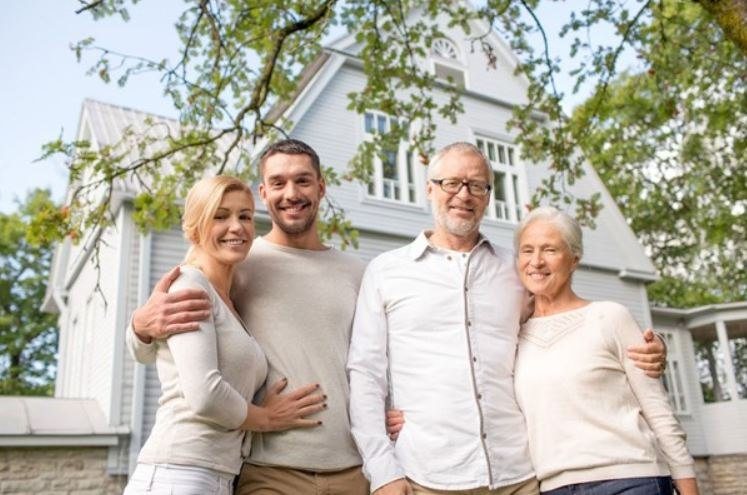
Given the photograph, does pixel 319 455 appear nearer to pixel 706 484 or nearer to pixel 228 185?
pixel 228 185

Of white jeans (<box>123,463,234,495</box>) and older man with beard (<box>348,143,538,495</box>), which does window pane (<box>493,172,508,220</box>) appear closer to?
older man with beard (<box>348,143,538,495</box>)

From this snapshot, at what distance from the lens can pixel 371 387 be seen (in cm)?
270

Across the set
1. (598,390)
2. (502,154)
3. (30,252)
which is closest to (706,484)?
(502,154)

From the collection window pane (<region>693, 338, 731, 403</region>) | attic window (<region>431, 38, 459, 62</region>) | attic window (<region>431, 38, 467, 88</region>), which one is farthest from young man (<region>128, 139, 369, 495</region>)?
window pane (<region>693, 338, 731, 403</region>)

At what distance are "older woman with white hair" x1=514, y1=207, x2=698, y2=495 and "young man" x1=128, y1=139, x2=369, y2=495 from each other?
0.74 metres

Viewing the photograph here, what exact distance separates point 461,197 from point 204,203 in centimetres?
104

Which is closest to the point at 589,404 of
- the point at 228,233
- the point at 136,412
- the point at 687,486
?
the point at 687,486

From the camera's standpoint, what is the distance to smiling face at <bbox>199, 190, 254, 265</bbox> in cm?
268

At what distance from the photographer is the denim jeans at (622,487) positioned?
8.36 ft

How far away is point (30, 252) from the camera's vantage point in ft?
94.0

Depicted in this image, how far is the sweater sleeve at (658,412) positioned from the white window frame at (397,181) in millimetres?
10328

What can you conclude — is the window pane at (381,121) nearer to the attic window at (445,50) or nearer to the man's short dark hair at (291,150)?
the attic window at (445,50)

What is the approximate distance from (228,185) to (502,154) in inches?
526

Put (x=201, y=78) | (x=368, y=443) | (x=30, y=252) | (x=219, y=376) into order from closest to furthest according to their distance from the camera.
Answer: (x=219, y=376) → (x=368, y=443) → (x=201, y=78) → (x=30, y=252)
